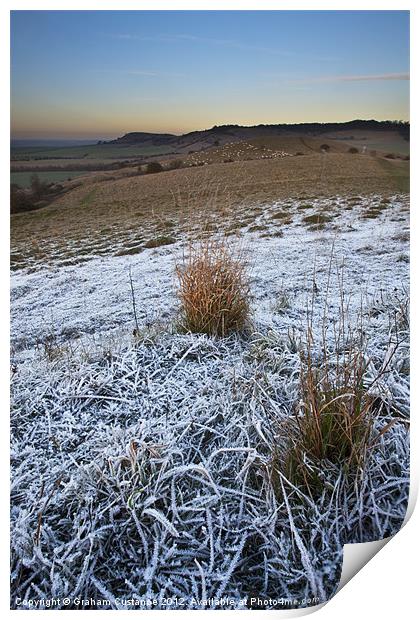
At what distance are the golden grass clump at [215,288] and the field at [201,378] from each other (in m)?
0.03

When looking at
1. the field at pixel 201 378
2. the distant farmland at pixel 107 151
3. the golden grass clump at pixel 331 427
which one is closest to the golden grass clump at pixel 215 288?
the field at pixel 201 378

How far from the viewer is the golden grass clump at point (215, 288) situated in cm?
206

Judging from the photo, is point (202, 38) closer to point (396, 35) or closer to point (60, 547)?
point (396, 35)

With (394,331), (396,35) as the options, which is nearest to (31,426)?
(394,331)

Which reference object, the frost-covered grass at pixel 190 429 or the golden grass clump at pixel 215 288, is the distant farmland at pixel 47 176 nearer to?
the frost-covered grass at pixel 190 429

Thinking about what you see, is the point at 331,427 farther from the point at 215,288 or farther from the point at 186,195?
the point at 186,195

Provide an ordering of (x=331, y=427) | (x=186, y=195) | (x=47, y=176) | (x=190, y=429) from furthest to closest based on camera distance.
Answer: (x=186, y=195) → (x=47, y=176) → (x=190, y=429) → (x=331, y=427)

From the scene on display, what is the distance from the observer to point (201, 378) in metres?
1.94

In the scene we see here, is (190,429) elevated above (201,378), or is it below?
below

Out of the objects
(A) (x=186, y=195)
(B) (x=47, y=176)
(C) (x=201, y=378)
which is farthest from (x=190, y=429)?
(B) (x=47, y=176)

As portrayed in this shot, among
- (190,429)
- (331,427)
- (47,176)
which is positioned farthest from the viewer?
(47,176)

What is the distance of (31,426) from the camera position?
184 cm

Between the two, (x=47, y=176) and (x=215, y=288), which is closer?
(x=47, y=176)

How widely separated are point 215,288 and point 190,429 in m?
0.56
